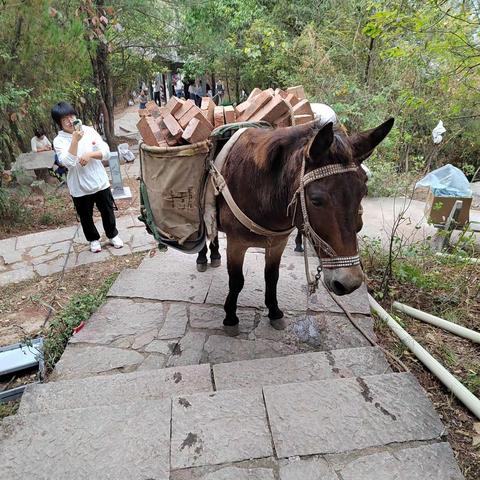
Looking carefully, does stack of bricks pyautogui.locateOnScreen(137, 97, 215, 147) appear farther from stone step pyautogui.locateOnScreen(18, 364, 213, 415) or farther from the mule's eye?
stone step pyautogui.locateOnScreen(18, 364, 213, 415)

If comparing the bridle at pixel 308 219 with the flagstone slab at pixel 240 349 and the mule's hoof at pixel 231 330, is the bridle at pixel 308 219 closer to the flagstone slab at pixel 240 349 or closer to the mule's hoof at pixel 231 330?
the flagstone slab at pixel 240 349

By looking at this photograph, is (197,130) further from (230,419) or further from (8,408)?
(8,408)

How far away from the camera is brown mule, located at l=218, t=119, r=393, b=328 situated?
1.76 meters

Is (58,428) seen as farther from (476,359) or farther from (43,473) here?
(476,359)

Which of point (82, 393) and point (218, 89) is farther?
point (218, 89)

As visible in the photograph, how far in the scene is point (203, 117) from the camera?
254 centimetres

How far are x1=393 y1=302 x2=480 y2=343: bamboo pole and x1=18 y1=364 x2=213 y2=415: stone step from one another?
73.7 inches

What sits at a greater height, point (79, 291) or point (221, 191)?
point (221, 191)

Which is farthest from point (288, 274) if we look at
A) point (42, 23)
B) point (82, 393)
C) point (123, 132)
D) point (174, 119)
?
point (123, 132)

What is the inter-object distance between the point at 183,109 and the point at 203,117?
10.8 inches

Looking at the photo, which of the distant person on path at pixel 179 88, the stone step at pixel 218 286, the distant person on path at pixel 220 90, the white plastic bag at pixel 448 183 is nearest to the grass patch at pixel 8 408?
the stone step at pixel 218 286

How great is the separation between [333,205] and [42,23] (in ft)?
21.1

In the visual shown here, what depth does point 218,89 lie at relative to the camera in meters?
16.4

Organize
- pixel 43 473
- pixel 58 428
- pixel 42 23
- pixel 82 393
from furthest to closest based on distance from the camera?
pixel 42 23 → pixel 82 393 → pixel 58 428 → pixel 43 473
